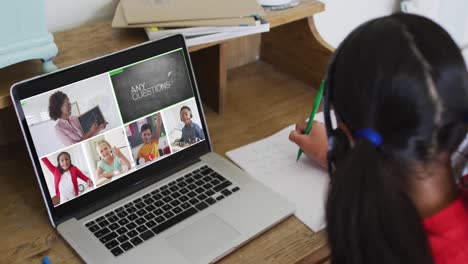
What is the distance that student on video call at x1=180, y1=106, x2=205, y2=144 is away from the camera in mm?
1001

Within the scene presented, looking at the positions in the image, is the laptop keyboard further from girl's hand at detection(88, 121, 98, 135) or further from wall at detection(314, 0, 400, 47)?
wall at detection(314, 0, 400, 47)

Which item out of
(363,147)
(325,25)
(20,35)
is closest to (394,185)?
(363,147)

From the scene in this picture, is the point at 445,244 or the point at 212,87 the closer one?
the point at 445,244

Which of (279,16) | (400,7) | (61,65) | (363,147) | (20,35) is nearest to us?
(363,147)

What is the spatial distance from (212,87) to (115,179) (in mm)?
360

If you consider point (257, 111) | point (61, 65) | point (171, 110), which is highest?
point (61, 65)

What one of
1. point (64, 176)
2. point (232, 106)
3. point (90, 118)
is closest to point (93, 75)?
point (90, 118)

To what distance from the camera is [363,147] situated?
60cm

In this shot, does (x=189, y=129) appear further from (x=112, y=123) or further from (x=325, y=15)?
(x=325, y=15)

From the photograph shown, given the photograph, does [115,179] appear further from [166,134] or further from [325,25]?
[325,25]

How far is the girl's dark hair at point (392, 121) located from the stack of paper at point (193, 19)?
0.39 metres

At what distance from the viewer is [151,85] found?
3.15 feet

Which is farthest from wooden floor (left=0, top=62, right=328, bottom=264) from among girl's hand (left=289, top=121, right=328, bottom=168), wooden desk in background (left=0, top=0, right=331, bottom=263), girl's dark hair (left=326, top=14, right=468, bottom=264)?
girl's dark hair (left=326, top=14, right=468, bottom=264)

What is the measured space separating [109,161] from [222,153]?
0.23 metres
